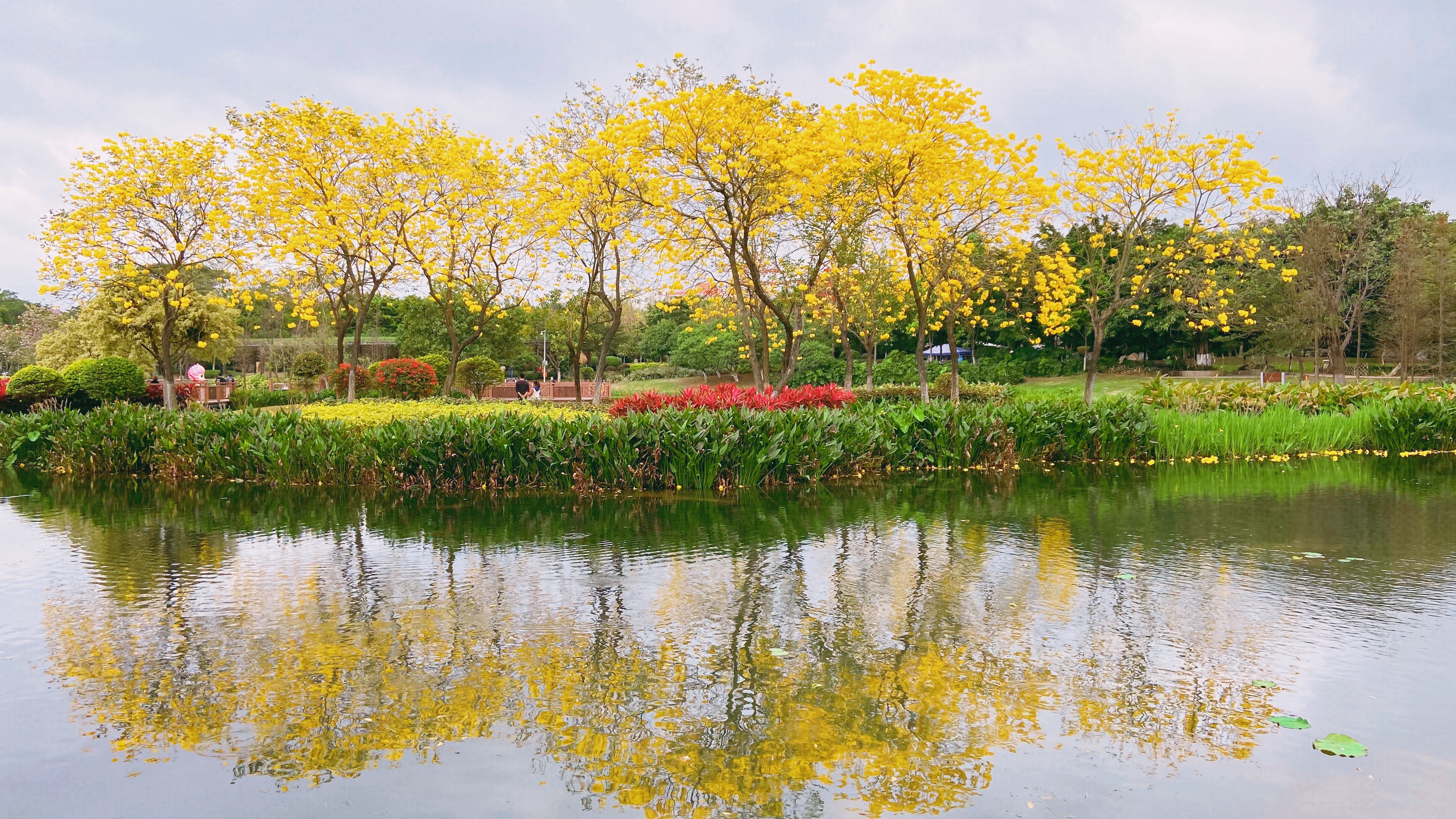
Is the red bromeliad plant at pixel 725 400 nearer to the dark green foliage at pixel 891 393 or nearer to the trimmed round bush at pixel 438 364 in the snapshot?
the dark green foliage at pixel 891 393

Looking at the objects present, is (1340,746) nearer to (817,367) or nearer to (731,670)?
(731,670)

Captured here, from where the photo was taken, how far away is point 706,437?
10.6 metres

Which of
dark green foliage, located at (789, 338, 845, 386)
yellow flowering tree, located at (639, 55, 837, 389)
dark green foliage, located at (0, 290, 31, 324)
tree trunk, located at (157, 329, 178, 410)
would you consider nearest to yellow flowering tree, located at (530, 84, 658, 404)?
yellow flowering tree, located at (639, 55, 837, 389)

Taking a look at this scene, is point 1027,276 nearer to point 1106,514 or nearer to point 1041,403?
point 1041,403

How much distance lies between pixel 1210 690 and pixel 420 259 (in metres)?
20.6

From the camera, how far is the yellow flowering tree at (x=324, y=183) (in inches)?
808

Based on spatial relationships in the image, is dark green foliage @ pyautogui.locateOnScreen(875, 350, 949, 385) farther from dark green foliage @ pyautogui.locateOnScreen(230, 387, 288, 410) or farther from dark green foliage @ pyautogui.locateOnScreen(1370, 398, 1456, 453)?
dark green foliage @ pyautogui.locateOnScreen(1370, 398, 1456, 453)

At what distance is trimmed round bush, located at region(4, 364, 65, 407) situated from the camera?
22.4 metres

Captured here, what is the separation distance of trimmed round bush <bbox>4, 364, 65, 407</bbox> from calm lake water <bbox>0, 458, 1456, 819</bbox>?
1756 centimetres

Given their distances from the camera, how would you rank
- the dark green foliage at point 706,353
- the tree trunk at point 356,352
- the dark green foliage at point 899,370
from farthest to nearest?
1. the dark green foliage at point 706,353
2. the dark green foliage at point 899,370
3. the tree trunk at point 356,352

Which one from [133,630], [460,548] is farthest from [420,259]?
[133,630]

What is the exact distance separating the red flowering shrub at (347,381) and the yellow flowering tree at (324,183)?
3.64 metres

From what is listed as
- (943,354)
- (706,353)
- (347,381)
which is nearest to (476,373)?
(347,381)

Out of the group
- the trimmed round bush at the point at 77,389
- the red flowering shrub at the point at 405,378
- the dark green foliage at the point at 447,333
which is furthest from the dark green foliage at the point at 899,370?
the trimmed round bush at the point at 77,389
